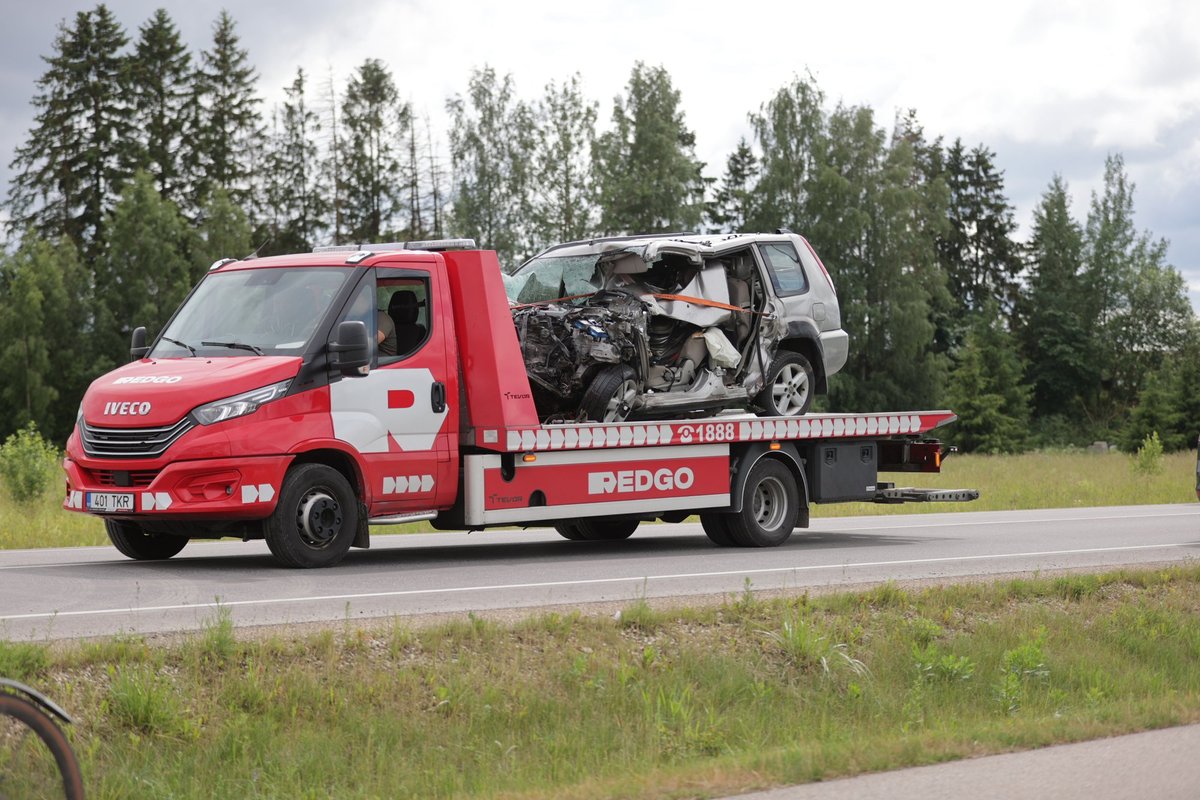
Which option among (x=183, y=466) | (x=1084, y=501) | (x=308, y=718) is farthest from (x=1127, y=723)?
(x=1084, y=501)

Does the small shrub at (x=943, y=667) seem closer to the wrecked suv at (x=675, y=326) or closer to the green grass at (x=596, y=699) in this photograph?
the green grass at (x=596, y=699)

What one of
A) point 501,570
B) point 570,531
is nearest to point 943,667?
point 501,570

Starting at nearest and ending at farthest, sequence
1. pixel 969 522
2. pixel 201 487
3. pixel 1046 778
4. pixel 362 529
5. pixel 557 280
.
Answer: pixel 1046 778, pixel 201 487, pixel 362 529, pixel 557 280, pixel 969 522

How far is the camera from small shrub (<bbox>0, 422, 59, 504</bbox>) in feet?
70.0

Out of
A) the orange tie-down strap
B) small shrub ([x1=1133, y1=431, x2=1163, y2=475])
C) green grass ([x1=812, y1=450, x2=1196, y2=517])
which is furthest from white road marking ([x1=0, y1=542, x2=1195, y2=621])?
small shrub ([x1=1133, y1=431, x2=1163, y2=475])

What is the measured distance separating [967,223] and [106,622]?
84.2 metres

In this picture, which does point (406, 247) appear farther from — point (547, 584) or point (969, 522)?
point (969, 522)

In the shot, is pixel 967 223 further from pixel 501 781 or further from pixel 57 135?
pixel 501 781

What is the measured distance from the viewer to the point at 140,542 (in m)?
12.5

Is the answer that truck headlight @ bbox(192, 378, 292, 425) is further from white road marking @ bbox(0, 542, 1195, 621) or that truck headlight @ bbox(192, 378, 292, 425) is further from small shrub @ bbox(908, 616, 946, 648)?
small shrub @ bbox(908, 616, 946, 648)

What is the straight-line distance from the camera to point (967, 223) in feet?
290

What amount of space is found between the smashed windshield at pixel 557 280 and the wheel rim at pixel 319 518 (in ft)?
12.0

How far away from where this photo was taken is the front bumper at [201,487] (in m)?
10.9

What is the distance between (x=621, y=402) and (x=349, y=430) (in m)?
3.14
